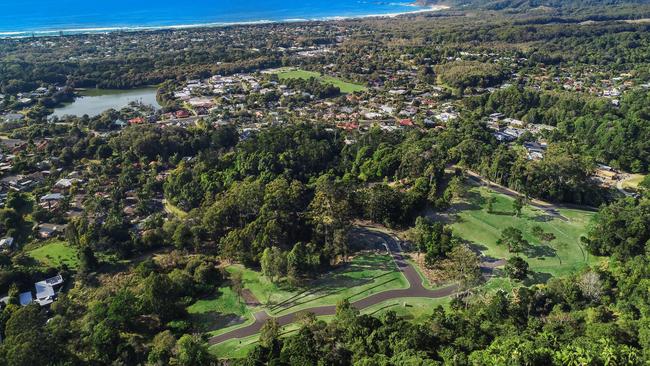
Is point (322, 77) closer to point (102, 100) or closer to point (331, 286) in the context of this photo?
point (102, 100)

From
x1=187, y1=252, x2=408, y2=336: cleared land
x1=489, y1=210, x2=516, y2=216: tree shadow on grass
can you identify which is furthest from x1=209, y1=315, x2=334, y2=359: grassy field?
x1=489, y1=210, x2=516, y2=216: tree shadow on grass

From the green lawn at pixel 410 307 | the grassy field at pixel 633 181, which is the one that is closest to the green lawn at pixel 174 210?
the green lawn at pixel 410 307

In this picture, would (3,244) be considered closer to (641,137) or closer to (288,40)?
(641,137)

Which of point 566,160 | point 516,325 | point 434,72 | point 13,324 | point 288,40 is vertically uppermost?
point 288,40

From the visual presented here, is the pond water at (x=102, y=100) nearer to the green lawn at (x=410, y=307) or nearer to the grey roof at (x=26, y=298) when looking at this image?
the grey roof at (x=26, y=298)

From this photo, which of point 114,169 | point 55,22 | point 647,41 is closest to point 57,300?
point 114,169

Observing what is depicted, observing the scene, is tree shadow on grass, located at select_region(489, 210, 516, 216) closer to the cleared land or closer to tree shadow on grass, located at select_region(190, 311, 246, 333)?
the cleared land

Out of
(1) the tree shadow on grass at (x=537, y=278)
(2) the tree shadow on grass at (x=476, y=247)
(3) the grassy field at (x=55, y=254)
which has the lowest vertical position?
(1) the tree shadow on grass at (x=537, y=278)
